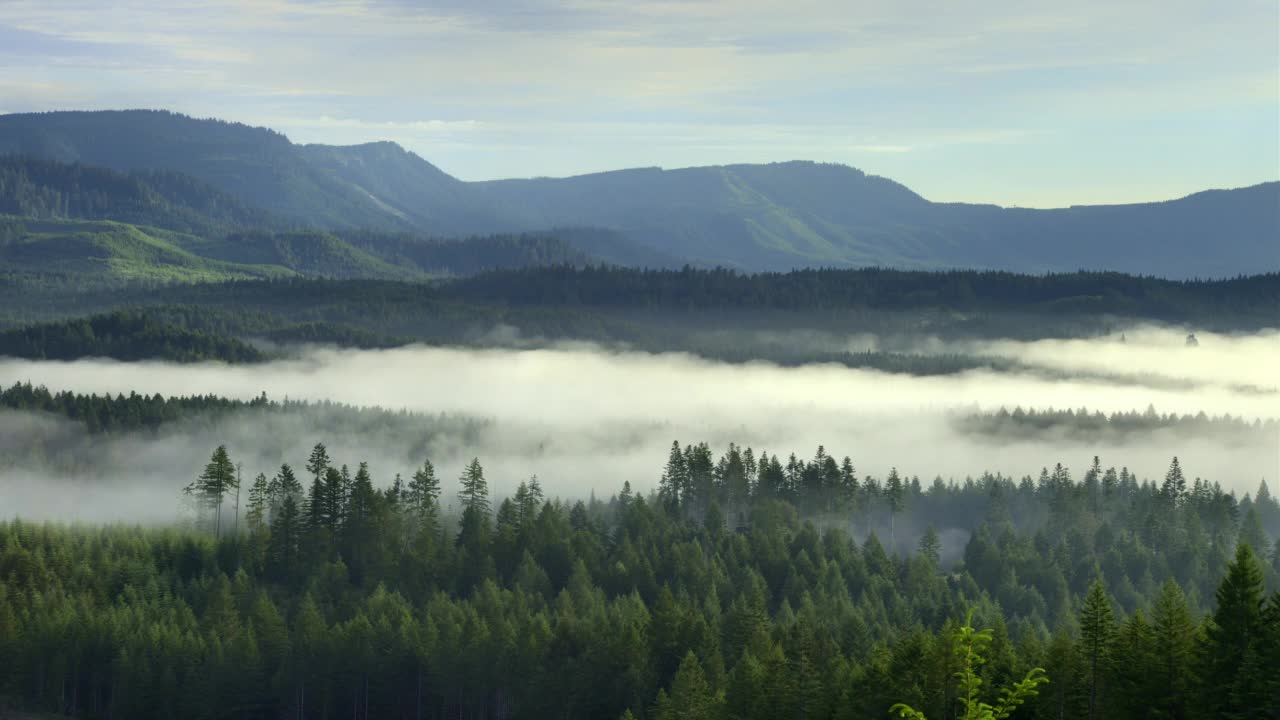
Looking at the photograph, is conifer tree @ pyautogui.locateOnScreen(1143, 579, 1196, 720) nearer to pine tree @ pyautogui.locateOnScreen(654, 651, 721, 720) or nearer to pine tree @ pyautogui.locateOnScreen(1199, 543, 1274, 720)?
pine tree @ pyautogui.locateOnScreen(1199, 543, 1274, 720)

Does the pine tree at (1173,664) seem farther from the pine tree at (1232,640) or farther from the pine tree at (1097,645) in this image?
the pine tree at (1097,645)

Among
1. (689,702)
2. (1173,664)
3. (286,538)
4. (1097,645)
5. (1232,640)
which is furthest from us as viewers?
(286,538)

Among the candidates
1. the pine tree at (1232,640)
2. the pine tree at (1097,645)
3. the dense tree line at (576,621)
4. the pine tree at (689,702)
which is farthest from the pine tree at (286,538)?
the pine tree at (1232,640)

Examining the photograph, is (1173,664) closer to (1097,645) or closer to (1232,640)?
(1232,640)

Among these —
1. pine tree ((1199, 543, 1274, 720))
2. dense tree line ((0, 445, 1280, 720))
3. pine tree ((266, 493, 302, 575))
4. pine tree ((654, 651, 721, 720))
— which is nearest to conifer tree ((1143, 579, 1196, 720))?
dense tree line ((0, 445, 1280, 720))

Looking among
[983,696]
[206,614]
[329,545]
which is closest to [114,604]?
[206,614]

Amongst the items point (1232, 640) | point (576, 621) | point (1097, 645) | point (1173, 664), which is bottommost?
point (576, 621)

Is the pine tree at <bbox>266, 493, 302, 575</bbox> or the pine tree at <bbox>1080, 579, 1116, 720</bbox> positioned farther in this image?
the pine tree at <bbox>266, 493, 302, 575</bbox>

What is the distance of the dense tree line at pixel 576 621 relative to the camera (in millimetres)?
79250

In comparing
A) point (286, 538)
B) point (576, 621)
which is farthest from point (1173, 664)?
point (286, 538)

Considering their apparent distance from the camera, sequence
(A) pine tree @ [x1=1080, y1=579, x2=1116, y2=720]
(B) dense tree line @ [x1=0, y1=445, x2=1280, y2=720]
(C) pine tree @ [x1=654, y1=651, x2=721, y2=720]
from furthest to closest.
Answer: (C) pine tree @ [x1=654, y1=651, x2=721, y2=720] < (B) dense tree line @ [x1=0, y1=445, x2=1280, y2=720] < (A) pine tree @ [x1=1080, y1=579, x2=1116, y2=720]

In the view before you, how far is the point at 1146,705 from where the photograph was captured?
245 feet

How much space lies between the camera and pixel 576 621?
140 meters

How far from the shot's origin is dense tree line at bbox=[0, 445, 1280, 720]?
79250 mm
